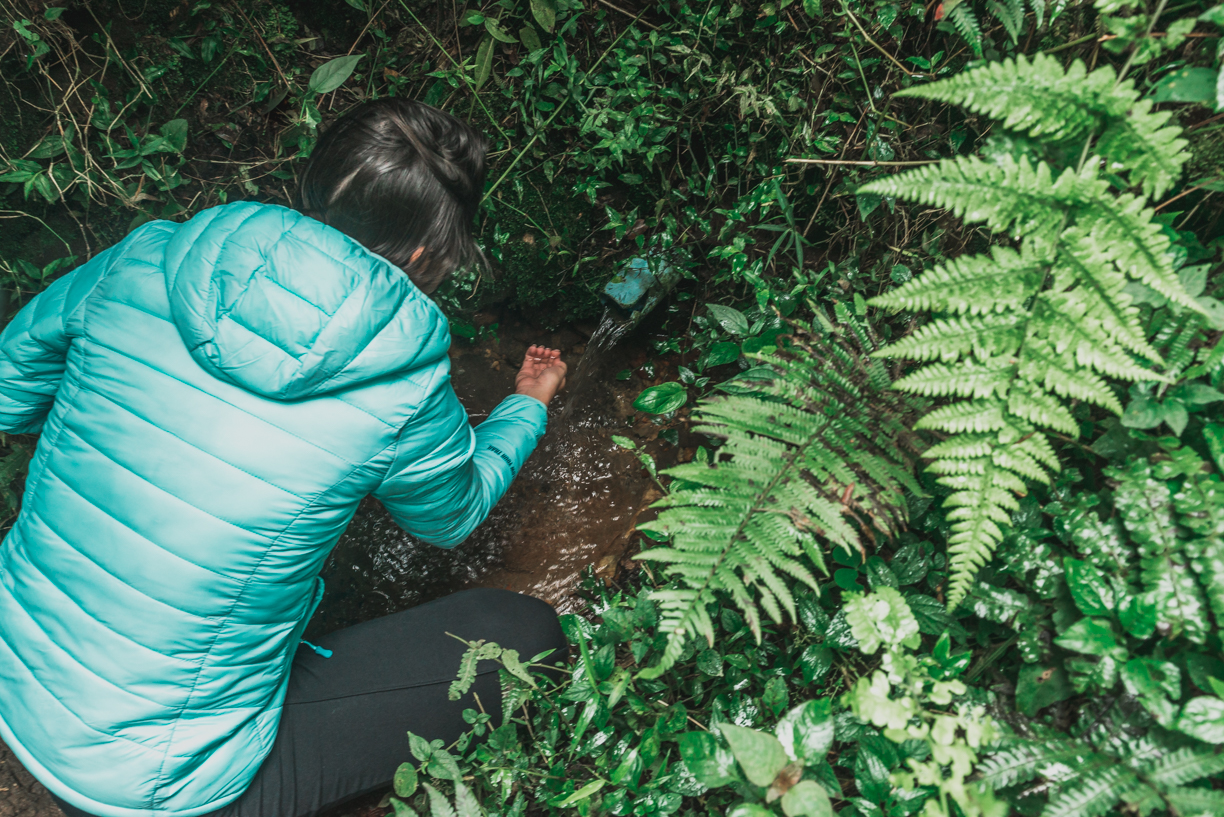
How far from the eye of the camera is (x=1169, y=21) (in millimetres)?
1384

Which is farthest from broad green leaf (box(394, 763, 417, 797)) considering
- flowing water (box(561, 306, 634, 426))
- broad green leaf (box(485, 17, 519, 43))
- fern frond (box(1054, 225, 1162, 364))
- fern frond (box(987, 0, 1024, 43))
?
broad green leaf (box(485, 17, 519, 43))

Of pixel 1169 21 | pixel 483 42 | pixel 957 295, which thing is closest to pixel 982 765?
pixel 957 295

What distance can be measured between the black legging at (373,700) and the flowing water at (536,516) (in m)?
0.76

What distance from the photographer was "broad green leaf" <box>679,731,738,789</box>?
4.25ft

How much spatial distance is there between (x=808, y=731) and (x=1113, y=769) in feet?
1.80

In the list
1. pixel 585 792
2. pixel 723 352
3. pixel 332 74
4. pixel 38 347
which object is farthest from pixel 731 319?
pixel 38 347

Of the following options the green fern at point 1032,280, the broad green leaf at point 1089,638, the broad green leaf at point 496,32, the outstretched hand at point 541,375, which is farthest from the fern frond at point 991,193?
the broad green leaf at point 496,32

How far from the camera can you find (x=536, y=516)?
2.91 meters

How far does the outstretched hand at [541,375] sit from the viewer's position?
95.0 inches

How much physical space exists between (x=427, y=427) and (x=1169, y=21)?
6.65ft

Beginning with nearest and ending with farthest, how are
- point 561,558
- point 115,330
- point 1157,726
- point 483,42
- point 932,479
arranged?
point 1157,726 < point 115,330 < point 932,479 < point 483,42 < point 561,558

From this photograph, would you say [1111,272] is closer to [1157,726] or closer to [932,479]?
[932,479]

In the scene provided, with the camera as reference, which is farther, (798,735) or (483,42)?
(483,42)

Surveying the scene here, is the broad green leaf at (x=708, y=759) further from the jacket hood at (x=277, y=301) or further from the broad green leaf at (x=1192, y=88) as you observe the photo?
the broad green leaf at (x=1192, y=88)
